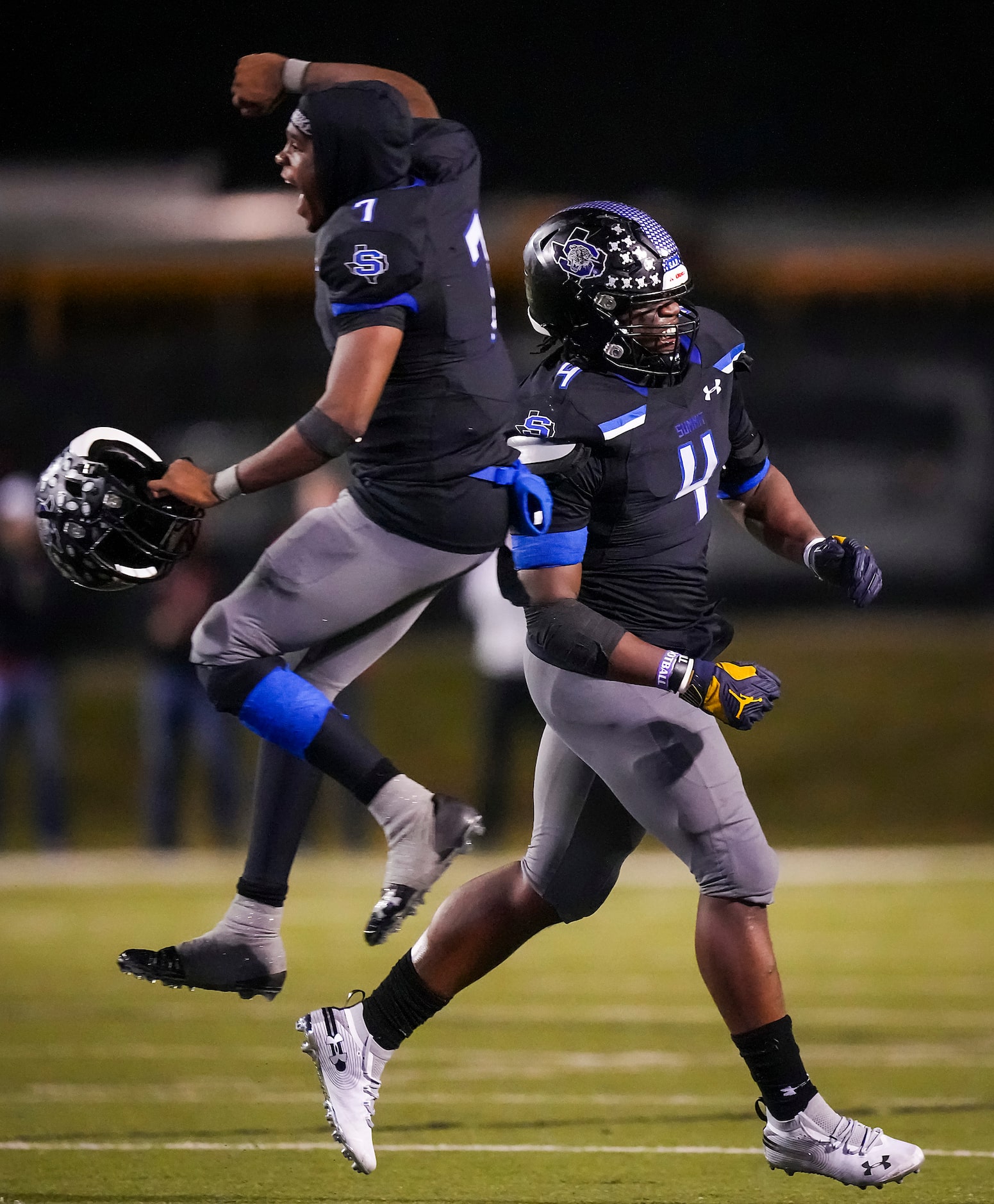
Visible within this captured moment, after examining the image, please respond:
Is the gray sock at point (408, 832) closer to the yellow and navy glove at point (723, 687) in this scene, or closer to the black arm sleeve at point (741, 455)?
the yellow and navy glove at point (723, 687)

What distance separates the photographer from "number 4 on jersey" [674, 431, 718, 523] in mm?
3506

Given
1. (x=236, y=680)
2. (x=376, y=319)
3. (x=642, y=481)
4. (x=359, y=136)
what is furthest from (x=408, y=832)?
(x=359, y=136)

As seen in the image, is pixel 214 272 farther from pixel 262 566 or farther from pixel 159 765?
pixel 262 566

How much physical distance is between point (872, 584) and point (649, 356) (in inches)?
27.4

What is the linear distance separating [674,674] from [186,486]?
1025 millimetres

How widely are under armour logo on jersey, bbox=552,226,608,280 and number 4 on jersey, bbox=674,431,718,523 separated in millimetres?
400

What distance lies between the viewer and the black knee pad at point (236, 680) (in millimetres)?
3465

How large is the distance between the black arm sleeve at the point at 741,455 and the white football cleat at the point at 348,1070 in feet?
4.67

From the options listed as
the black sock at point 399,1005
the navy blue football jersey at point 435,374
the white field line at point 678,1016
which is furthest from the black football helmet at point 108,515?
the white field line at point 678,1016

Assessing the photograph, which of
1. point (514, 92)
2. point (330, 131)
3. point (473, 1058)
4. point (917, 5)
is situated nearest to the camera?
point (330, 131)

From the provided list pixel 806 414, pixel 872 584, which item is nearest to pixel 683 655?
pixel 872 584

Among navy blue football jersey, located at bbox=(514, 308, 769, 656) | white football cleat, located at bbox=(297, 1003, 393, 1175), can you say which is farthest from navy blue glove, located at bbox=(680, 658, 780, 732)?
white football cleat, located at bbox=(297, 1003, 393, 1175)

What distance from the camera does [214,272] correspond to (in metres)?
15.4

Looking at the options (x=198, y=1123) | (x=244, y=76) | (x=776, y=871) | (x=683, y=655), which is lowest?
(x=198, y=1123)
